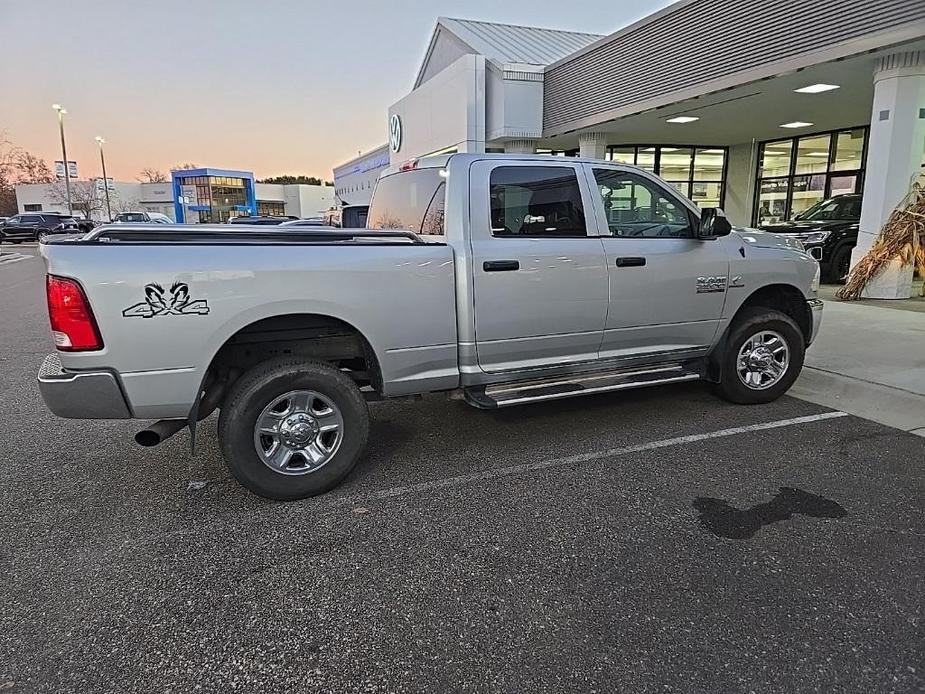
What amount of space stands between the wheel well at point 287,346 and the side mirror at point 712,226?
2733 mm

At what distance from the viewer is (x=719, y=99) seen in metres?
12.8

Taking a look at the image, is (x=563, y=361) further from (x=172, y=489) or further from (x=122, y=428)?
(x=122, y=428)

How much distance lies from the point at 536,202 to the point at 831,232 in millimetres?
10784

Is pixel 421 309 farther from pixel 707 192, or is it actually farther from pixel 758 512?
pixel 707 192

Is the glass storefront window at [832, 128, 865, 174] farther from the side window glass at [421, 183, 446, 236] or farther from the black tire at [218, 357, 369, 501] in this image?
the black tire at [218, 357, 369, 501]

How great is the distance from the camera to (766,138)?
18.9 m

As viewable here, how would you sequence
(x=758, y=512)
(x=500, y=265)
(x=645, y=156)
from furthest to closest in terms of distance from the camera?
1. (x=645, y=156)
2. (x=500, y=265)
3. (x=758, y=512)

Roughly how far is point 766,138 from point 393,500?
19.3 m

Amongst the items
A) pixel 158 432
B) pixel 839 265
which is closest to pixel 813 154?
pixel 839 265

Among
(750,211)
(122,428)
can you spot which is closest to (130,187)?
(750,211)

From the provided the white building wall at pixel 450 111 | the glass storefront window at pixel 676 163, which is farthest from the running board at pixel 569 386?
the glass storefront window at pixel 676 163

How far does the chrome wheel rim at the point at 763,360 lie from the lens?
527 cm

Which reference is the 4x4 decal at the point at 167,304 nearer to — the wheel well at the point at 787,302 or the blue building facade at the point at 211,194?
the wheel well at the point at 787,302

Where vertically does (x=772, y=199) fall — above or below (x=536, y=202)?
above
